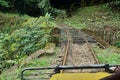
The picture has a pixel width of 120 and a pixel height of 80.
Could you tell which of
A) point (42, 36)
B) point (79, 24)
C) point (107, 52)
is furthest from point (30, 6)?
point (107, 52)

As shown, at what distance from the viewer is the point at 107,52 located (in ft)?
48.5

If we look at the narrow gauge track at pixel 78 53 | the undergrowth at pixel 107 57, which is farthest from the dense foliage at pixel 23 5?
the undergrowth at pixel 107 57

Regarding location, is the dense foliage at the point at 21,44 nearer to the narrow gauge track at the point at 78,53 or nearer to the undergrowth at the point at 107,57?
the narrow gauge track at the point at 78,53

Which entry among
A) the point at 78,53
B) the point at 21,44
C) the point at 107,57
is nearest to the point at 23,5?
the point at 21,44

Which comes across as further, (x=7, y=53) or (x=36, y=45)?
(x=36, y=45)

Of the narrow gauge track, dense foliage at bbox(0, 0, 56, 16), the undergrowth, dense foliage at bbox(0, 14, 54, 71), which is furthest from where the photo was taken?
dense foliage at bbox(0, 0, 56, 16)

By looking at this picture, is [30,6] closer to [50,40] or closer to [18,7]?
[18,7]

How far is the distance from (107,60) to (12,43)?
5.44 metres

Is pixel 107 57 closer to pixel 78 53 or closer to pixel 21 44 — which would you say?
pixel 78 53

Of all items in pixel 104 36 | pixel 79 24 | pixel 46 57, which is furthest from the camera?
pixel 79 24

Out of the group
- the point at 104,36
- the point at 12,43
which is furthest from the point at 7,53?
the point at 104,36

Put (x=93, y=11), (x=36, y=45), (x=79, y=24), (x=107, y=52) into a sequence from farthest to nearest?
(x=93, y=11) → (x=79, y=24) → (x=36, y=45) → (x=107, y=52)

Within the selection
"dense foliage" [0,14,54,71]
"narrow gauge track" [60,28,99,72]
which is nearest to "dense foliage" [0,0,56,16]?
"narrow gauge track" [60,28,99,72]

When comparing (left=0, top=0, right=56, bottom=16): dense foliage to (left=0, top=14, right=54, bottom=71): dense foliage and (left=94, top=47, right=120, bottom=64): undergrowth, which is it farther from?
(left=94, top=47, right=120, bottom=64): undergrowth
